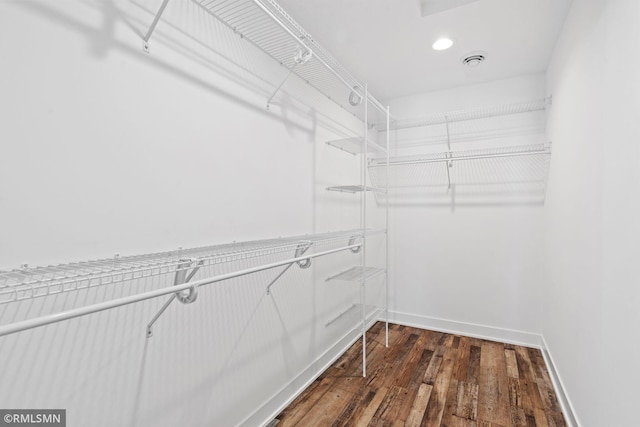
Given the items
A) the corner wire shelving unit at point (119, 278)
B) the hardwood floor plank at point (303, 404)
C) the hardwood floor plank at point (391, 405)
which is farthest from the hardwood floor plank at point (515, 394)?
the corner wire shelving unit at point (119, 278)

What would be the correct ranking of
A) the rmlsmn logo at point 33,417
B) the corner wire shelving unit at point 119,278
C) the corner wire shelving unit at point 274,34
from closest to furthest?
the corner wire shelving unit at point 119,278 < the rmlsmn logo at point 33,417 < the corner wire shelving unit at point 274,34

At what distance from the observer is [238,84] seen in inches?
57.7

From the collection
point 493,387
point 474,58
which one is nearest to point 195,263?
point 493,387

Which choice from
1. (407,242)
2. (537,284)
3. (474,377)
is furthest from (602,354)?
(407,242)

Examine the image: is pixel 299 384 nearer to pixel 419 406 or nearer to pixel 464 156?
pixel 419 406

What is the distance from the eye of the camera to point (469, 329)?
108 inches

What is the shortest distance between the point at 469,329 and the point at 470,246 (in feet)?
2.48

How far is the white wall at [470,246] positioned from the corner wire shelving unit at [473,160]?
92 mm

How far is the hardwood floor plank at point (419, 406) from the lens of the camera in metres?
1.62

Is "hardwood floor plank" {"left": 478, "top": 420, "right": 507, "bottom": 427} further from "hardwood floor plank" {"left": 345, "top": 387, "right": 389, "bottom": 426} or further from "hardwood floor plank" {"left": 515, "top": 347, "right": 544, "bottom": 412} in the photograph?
"hardwood floor plank" {"left": 345, "top": 387, "right": 389, "bottom": 426}

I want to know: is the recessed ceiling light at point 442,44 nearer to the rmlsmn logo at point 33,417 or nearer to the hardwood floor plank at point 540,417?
the hardwood floor plank at point 540,417

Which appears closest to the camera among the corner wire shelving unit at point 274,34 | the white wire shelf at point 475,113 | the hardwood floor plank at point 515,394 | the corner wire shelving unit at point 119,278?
the corner wire shelving unit at point 119,278

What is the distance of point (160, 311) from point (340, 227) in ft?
5.18

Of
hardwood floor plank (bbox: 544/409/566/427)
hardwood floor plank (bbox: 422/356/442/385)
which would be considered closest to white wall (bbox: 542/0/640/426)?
hardwood floor plank (bbox: 544/409/566/427)
